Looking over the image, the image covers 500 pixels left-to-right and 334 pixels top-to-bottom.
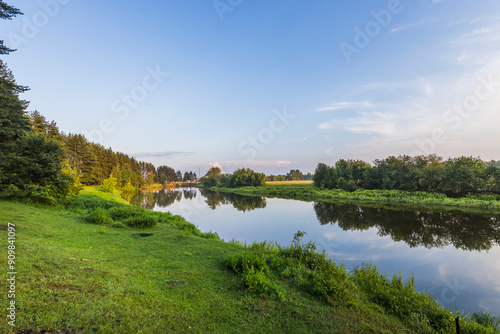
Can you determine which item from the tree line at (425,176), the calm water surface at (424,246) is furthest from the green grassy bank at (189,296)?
the tree line at (425,176)

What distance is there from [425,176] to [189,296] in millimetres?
50262

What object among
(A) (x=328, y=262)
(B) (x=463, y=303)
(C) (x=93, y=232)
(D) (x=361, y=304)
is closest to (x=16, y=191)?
(C) (x=93, y=232)

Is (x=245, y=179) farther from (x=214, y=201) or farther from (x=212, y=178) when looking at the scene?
(x=214, y=201)

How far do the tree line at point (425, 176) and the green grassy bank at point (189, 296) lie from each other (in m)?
41.2

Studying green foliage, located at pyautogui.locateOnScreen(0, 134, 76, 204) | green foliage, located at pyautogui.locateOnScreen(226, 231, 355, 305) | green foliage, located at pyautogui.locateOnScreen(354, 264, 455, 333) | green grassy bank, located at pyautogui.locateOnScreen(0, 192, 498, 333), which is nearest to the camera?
green grassy bank, located at pyautogui.locateOnScreen(0, 192, 498, 333)

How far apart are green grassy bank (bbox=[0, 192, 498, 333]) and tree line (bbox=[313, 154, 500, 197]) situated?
41.2 metres

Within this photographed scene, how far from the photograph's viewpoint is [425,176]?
39688mm

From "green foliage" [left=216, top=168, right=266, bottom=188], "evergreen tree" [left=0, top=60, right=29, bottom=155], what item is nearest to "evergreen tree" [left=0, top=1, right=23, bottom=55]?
"evergreen tree" [left=0, top=60, right=29, bottom=155]

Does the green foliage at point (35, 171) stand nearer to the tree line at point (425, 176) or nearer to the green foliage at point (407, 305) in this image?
the green foliage at point (407, 305)

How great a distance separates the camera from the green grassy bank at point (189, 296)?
308cm

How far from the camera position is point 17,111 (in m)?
24.0

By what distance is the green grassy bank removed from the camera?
3076mm

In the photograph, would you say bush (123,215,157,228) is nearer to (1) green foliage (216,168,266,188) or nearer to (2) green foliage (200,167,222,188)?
(1) green foliage (216,168,266,188)

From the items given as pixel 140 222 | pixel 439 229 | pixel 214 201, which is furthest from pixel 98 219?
pixel 214 201
